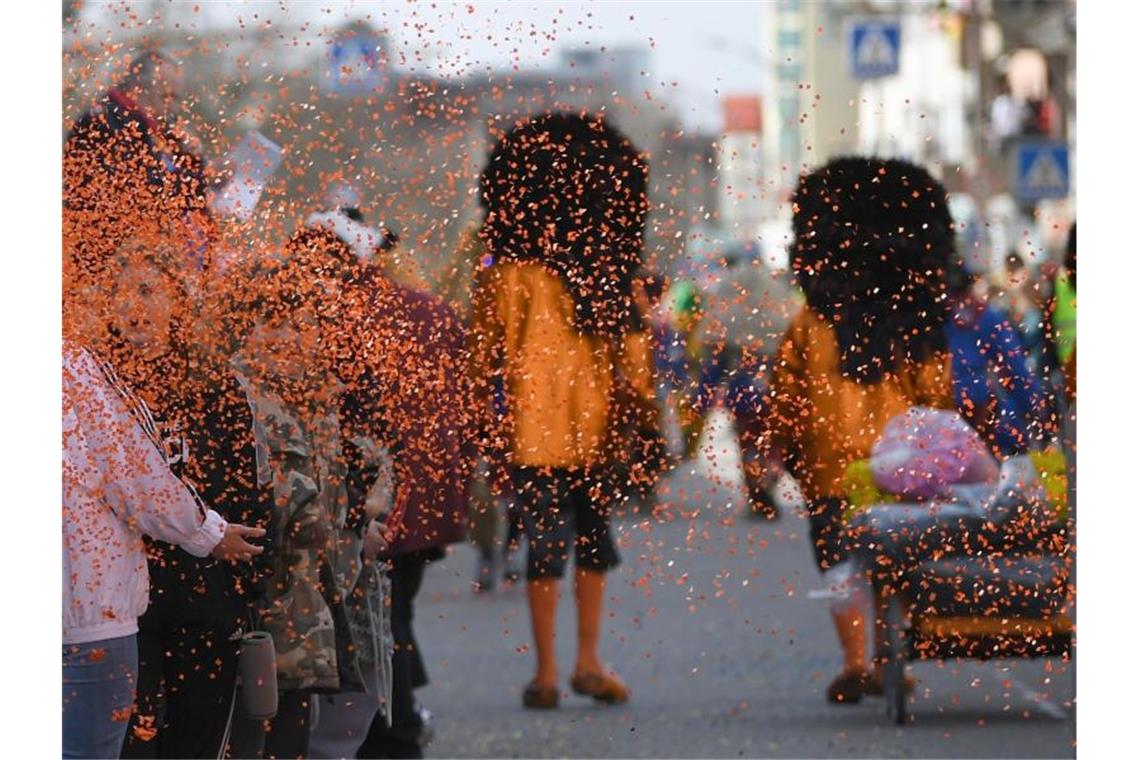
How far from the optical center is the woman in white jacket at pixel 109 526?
3.21m

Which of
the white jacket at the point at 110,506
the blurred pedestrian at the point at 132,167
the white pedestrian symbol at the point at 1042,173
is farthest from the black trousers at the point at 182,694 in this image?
the white pedestrian symbol at the point at 1042,173

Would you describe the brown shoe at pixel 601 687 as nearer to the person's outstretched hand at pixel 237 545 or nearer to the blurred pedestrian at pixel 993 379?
the person's outstretched hand at pixel 237 545

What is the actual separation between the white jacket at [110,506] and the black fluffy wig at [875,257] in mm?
1134

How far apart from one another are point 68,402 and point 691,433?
3.47 ft

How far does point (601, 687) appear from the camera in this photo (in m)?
3.62

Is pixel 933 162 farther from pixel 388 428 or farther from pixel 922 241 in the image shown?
pixel 388 428

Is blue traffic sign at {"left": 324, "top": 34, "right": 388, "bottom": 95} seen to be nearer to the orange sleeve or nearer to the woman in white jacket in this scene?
the orange sleeve

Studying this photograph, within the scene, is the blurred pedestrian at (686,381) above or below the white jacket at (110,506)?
above

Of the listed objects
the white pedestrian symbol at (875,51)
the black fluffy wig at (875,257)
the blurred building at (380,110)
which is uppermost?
the white pedestrian symbol at (875,51)

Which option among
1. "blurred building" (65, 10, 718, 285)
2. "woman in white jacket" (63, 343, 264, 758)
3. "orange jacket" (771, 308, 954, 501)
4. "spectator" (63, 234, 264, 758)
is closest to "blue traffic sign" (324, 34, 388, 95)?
"blurred building" (65, 10, 718, 285)

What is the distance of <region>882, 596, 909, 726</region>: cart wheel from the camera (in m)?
3.52

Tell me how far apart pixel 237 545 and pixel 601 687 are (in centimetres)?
75

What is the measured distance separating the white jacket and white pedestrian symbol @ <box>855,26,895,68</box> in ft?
4.51
